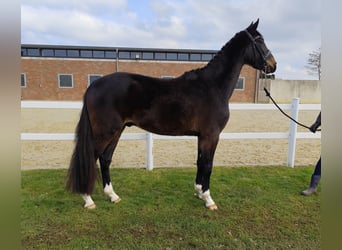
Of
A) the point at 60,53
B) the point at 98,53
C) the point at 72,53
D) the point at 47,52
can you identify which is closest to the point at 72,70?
the point at 72,53

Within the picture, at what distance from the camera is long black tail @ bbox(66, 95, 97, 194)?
9.38 ft

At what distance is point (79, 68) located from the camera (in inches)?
928

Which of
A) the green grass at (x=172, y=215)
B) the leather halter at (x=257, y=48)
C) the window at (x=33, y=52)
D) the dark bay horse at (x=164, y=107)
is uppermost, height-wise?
the window at (x=33, y=52)

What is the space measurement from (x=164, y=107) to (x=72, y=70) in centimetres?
2319

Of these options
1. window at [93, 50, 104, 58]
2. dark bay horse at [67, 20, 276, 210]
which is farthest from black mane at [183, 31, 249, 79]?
window at [93, 50, 104, 58]

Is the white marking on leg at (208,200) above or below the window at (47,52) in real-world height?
below

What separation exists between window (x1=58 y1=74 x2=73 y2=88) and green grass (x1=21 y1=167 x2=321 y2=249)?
21467 millimetres

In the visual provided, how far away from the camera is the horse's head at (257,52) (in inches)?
122

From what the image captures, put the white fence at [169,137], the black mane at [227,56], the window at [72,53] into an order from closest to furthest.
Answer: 1. the black mane at [227,56]
2. the white fence at [169,137]
3. the window at [72,53]

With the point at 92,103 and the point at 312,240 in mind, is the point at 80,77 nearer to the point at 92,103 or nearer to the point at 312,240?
the point at 92,103

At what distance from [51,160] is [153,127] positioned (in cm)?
311

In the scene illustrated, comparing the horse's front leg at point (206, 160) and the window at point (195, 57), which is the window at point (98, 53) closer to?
the window at point (195, 57)

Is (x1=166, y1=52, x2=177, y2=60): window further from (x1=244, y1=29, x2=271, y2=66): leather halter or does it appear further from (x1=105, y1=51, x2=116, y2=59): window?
(x1=244, y1=29, x2=271, y2=66): leather halter

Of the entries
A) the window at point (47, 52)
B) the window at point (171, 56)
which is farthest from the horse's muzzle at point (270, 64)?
the window at point (47, 52)
